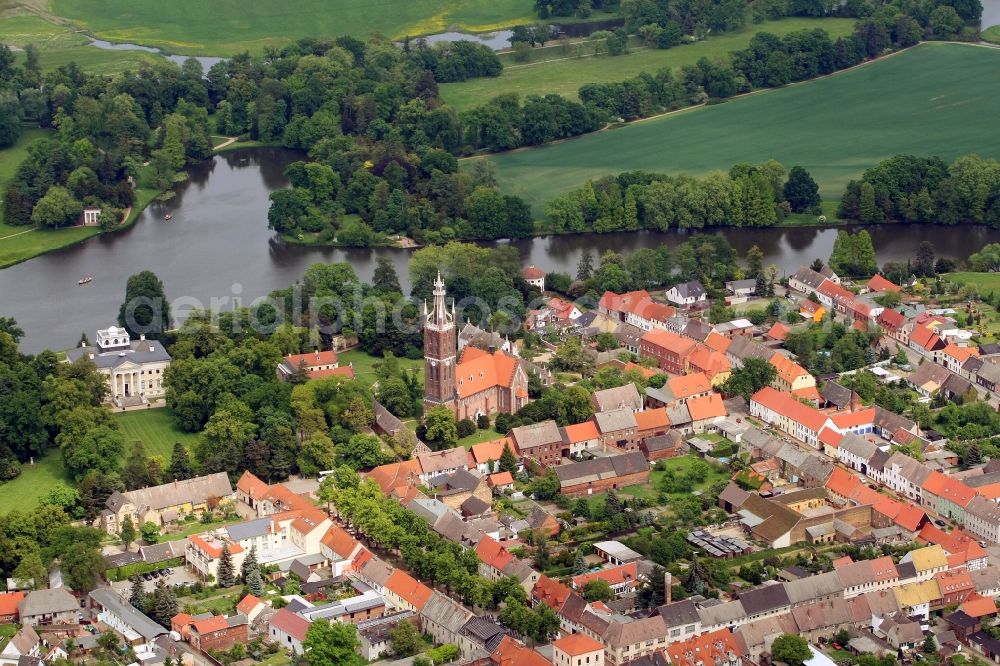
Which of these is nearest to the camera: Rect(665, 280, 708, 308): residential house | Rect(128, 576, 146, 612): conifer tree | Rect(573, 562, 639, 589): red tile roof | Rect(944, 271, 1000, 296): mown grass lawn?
Rect(128, 576, 146, 612): conifer tree

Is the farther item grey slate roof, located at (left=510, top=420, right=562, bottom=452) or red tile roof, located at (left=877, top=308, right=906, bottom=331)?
red tile roof, located at (left=877, top=308, right=906, bottom=331)

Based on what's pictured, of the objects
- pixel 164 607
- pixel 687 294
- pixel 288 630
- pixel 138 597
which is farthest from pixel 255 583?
pixel 687 294

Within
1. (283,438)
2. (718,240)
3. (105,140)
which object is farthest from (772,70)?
(283,438)

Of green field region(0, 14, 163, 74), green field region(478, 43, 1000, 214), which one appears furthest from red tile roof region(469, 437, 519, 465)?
green field region(0, 14, 163, 74)

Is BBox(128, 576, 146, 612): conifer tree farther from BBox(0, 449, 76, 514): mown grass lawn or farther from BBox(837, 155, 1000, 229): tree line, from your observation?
BBox(837, 155, 1000, 229): tree line

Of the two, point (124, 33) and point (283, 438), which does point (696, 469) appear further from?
point (124, 33)

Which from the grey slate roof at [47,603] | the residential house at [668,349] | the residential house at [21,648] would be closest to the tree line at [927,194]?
the residential house at [668,349]

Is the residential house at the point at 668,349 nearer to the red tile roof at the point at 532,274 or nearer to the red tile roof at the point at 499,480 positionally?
the red tile roof at the point at 532,274
